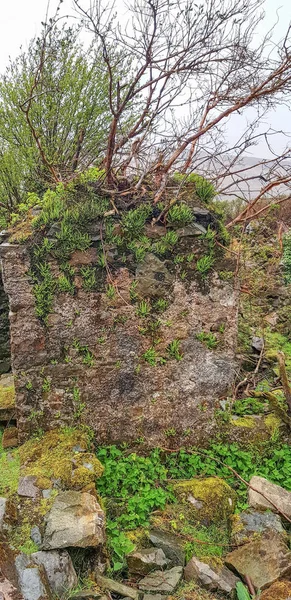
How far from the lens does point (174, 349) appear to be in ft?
13.3

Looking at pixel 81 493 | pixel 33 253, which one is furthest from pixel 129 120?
pixel 81 493

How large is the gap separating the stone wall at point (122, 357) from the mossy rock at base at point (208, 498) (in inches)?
19.4

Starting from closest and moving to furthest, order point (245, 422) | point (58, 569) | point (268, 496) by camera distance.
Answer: point (58, 569), point (268, 496), point (245, 422)

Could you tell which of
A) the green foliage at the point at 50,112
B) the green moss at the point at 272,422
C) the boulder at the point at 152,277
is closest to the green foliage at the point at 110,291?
the boulder at the point at 152,277

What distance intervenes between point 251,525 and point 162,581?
39.8 inches

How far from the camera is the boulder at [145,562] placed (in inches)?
117

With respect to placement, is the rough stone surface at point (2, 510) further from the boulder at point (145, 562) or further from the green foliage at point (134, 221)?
the green foliage at point (134, 221)

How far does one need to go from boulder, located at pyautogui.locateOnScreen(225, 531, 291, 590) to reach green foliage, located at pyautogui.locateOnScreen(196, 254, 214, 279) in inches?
96.0

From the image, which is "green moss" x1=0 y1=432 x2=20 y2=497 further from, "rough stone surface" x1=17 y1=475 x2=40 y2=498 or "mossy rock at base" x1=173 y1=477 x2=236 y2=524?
"mossy rock at base" x1=173 y1=477 x2=236 y2=524

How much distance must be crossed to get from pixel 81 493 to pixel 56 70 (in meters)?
8.02

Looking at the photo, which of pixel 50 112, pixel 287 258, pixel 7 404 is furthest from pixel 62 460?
pixel 50 112

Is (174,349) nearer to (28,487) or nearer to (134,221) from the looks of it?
(134,221)

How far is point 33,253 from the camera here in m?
3.67

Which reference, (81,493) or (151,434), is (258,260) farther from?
→ (81,493)
